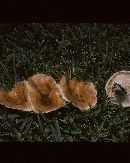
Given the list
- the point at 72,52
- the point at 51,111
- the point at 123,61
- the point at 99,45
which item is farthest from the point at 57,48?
the point at 51,111

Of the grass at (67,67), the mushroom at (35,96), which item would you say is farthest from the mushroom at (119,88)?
the mushroom at (35,96)

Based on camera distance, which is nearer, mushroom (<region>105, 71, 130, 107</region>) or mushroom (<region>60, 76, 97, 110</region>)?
mushroom (<region>60, 76, 97, 110</region>)

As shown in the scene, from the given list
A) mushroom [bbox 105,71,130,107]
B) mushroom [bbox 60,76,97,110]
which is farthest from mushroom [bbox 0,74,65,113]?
mushroom [bbox 105,71,130,107]

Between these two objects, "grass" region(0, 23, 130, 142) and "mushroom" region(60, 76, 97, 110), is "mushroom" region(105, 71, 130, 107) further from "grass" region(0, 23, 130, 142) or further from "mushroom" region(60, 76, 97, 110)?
"mushroom" region(60, 76, 97, 110)

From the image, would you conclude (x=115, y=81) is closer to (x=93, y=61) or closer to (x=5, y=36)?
(x=93, y=61)

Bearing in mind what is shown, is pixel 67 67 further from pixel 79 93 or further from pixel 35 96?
pixel 35 96
